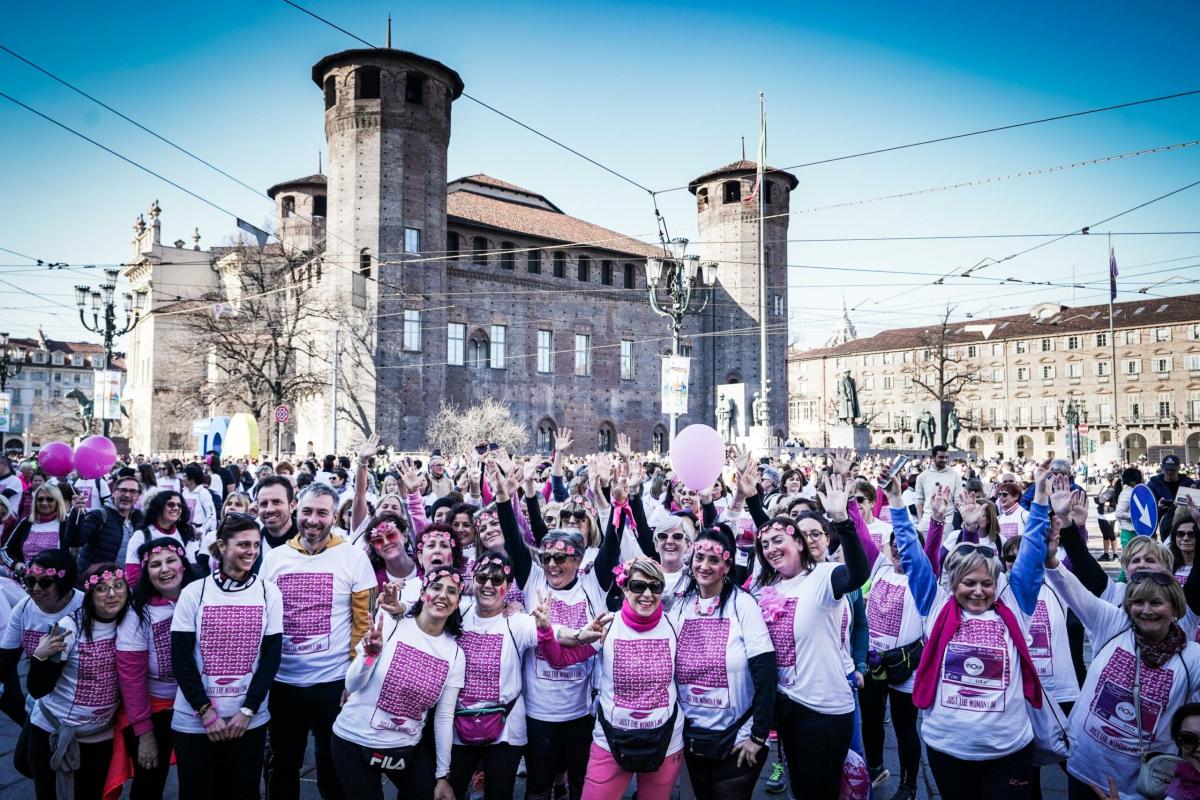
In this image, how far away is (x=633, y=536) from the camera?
257 inches

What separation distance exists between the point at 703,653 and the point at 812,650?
0.59 meters

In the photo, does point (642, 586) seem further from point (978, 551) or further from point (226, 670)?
point (226, 670)

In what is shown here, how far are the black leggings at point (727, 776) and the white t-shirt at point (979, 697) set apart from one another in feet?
2.77

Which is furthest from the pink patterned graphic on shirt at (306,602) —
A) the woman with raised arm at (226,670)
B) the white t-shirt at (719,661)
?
the white t-shirt at (719,661)

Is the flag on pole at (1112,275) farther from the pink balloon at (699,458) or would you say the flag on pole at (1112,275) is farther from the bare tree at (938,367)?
the pink balloon at (699,458)

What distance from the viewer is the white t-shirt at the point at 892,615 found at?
17.3ft

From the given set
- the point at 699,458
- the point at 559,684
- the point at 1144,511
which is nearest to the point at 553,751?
the point at 559,684

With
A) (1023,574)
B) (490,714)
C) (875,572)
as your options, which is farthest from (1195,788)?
(490,714)

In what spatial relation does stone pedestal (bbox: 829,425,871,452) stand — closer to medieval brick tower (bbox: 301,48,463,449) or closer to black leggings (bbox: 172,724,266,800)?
medieval brick tower (bbox: 301,48,463,449)

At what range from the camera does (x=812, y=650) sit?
14.1ft

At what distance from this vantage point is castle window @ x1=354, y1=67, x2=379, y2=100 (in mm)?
39906

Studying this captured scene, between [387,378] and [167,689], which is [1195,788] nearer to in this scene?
[167,689]

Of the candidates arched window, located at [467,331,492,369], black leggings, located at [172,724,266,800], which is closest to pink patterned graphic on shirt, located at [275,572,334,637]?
black leggings, located at [172,724,266,800]

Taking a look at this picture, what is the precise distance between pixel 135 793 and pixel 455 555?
201 cm
